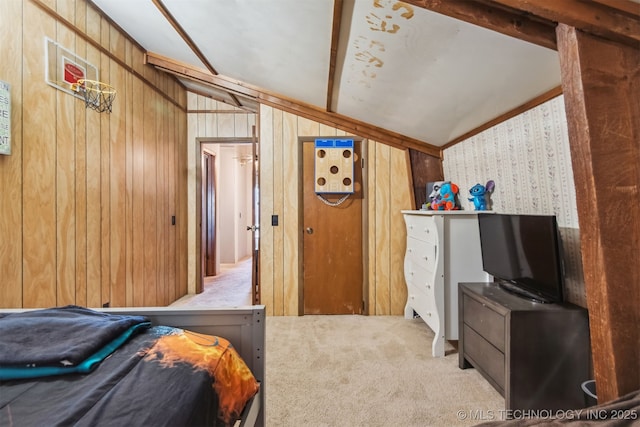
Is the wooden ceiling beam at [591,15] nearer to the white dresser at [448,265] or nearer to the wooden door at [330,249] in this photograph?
the white dresser at [448,265]

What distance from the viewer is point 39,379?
0.96m

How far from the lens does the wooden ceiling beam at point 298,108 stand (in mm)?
3340

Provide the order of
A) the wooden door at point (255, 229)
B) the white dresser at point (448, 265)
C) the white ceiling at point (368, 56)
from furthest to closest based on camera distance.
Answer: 1. the wooden door at point (255, 229)
2. the white dresser at point (448, 265)
3. the white ceiling at point (368, 56)

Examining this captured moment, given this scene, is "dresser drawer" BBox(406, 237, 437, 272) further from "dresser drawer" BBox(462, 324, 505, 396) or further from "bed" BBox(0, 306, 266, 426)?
"bed" BBox(0, 306, 266, 426)

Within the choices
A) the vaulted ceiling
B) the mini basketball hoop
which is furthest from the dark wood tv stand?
the mini basketball hoop

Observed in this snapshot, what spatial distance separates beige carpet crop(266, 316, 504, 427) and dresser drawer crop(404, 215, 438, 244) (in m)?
0.91

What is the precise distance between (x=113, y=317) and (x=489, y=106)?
2.52 meters

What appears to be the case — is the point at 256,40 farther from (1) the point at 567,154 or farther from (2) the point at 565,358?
(2) the point at 565,358

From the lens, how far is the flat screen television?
174 cm

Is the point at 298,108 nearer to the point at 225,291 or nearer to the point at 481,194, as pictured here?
the point at 481,194

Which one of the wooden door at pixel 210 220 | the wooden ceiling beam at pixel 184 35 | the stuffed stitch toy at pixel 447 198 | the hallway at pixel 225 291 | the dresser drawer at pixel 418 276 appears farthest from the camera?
the wooden door at pixel 210 220

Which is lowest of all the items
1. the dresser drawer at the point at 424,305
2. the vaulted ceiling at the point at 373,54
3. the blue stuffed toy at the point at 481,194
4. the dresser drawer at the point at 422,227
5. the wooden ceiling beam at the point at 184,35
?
the dresser drawer at the point at 424,305

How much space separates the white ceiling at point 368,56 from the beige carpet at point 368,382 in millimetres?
1893

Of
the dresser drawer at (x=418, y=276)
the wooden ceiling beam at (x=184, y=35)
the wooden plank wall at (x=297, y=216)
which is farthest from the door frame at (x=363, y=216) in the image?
the wooden ceiling beam at (x=184, y=35)
